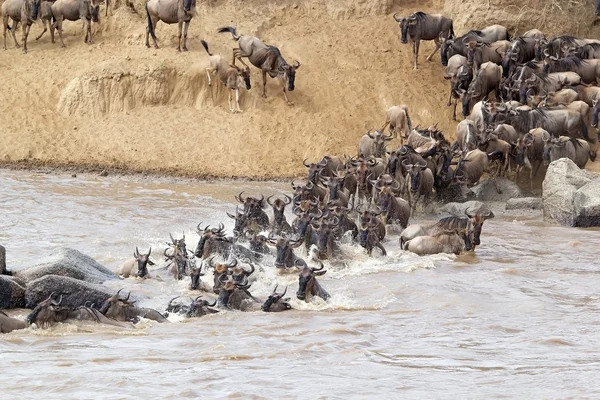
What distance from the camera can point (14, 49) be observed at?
1132 inches

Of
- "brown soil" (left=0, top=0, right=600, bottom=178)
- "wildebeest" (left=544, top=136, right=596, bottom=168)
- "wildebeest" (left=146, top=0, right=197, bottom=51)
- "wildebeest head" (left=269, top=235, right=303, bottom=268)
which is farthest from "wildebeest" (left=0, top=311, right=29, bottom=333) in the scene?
"wildebeest" (left=146, top=0, right=197, bottom=51)

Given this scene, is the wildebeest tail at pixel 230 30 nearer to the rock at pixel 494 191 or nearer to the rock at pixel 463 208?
the rock at pixel 494 191

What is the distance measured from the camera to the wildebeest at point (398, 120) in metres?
24.7

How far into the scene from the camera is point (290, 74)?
26062mm

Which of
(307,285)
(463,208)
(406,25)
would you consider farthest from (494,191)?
(307,285)

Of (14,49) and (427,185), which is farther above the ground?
(14,49)

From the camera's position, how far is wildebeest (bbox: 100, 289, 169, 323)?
12.6 meters

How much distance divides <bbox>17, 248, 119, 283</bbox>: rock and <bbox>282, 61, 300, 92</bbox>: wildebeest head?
469 inches

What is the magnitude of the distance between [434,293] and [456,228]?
107 inches

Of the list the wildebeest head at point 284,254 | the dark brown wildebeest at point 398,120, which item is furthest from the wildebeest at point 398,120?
the wildebeest head at point 284,254

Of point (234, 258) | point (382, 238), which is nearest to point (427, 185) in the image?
point (382, 238)

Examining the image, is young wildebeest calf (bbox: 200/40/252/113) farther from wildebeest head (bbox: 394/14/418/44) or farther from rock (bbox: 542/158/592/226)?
rock (bbox: 542/158/592/226)

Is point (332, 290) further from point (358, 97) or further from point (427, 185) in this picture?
point (358, 97)

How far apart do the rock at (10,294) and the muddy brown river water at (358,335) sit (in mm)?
183
